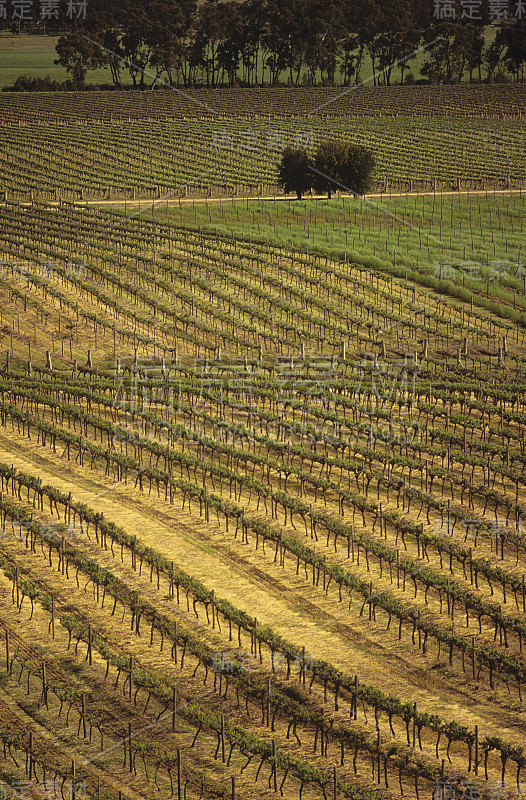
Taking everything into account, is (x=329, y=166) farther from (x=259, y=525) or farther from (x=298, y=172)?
(x=259, y=525)

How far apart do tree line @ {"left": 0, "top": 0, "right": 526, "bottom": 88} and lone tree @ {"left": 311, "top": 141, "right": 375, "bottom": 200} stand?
56045 mm

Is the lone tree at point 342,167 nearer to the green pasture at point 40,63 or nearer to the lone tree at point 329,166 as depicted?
the lone tree at point 329,166

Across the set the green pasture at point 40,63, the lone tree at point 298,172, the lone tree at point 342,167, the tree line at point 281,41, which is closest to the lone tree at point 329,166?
the lone tree at point 342,167

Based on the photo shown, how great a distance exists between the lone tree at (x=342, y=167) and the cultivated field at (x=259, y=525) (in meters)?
15.6

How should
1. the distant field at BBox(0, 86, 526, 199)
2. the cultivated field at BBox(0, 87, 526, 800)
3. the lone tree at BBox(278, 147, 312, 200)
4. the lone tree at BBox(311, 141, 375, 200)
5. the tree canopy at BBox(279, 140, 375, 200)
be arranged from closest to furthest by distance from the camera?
the cultivated field at BBox(0, 87, 526, 800) → the lone tree at BBox(278, 147, 312, 200) → the tree canopy at BBox(279, 140, 375, 200) → the lone tree at BBox(311, 141, 375, 200) → the distant field at BBox(0, 86, 526, 199)

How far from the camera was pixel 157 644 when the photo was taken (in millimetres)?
20109

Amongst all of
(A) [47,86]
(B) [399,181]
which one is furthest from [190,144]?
(A) [47,86]

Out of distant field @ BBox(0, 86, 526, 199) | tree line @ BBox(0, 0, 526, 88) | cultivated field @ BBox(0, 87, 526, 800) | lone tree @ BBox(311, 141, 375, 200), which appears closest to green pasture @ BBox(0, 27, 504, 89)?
tree line @ BBox(0, 0, 526, 88)

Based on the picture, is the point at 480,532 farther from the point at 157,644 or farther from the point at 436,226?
the point at 436,226

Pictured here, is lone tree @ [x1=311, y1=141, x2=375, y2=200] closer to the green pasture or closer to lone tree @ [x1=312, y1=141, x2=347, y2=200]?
lone tree @ [x1=312, y1=141, x2=347, y2=200]

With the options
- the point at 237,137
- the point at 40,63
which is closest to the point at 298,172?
the point at 237,137

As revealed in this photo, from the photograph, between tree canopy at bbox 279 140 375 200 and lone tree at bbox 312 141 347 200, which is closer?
tree canopy at bbox 279 140 375 200

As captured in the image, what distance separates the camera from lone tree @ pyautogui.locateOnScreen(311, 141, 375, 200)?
65.1 meters

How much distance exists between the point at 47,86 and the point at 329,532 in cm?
10074
